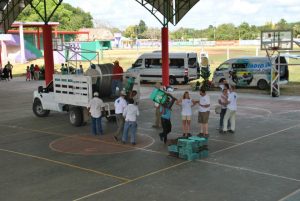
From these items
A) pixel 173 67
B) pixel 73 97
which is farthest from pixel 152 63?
pixel 73 97

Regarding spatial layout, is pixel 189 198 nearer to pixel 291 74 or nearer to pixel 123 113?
pixel 123 113

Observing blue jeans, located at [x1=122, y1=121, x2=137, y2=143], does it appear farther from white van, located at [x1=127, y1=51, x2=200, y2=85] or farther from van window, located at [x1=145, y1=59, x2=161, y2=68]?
van window, located at [x1=145, y1=59, x2=161, y2=68]

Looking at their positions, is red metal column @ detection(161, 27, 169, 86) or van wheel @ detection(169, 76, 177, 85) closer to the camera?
red metal column @ detection(161, 27, 169, 86)

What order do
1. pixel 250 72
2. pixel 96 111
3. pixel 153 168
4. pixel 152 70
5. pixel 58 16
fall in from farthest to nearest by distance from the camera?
pixel 58 16
pixel 152 70
pixel 250 72
pixel 96 111
pixel 153 168

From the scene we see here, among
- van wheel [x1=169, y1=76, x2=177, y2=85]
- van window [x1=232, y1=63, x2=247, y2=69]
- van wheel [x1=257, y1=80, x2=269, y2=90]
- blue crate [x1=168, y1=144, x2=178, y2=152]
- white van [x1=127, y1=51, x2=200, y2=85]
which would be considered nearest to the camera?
blue crate [x1=168, y1=144, x2=178, y2=152]

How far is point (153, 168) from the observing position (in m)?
10.8

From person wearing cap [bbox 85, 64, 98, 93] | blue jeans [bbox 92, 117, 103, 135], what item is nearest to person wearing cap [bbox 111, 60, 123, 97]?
person wearing cap [bbox 85, 64, 98, 93]

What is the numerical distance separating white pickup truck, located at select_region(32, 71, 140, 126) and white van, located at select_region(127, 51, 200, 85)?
14531 mm

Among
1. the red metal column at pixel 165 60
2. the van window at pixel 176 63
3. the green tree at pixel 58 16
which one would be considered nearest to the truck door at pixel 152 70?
the van window at pixel 176 63

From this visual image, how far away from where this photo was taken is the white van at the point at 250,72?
26859mm

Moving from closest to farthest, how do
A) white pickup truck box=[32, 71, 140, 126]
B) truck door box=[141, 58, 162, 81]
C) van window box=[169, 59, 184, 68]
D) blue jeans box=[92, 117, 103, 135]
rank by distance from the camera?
1. blue jeans box=[92, 117, 103, 135]
2. white pickup truck box=[32, 71, 140, 126]
3. van window box=[169, 59, 184, 68]
4. truck door box=[141, 58, 162, 81]

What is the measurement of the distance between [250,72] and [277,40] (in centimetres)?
332

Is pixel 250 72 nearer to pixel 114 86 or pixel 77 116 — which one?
pixel 114 86

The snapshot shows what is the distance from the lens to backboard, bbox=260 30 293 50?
81.5 ft
